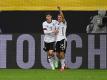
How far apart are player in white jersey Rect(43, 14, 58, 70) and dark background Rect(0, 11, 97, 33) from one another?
1.43 metres

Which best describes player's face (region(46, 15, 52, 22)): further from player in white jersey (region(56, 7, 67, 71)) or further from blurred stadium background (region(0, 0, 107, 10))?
blurred stadium background (region(0, 0, 107, 10))

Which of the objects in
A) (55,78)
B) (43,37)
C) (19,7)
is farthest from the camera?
(43,37)

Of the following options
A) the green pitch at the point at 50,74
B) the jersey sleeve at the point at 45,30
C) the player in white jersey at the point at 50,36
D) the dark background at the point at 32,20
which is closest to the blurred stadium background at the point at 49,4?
the player in white jersey at the point at 50,36

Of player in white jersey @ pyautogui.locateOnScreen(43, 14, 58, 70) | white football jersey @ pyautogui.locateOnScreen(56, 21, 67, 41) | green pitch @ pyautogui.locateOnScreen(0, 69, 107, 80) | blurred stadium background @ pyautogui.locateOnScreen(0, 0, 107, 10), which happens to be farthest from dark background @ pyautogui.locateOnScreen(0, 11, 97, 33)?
blurred stadium background @ pyautogui.locateOnScreen(0, 0, 107, 10)

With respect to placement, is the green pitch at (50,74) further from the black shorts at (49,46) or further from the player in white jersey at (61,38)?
the black shorts at (49,46)

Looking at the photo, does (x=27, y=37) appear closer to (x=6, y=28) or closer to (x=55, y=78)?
(x=6, y=28)

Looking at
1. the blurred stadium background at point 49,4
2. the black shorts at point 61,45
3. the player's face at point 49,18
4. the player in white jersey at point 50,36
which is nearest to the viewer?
the blurred stadium background at point 49,4

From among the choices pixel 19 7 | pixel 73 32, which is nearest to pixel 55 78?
pixel 19 7

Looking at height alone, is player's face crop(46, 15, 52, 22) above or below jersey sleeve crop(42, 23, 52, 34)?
above

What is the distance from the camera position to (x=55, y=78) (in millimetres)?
16781

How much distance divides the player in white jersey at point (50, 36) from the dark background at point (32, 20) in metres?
1.43

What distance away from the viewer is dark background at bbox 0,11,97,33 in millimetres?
21562

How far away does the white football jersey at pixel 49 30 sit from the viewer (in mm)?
20027

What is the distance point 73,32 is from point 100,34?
1.01m
